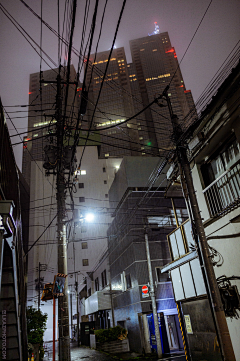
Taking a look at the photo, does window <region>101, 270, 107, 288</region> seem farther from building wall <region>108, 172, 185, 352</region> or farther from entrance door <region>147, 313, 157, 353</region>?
entrance door <region>147, 313, 157, 353</region>

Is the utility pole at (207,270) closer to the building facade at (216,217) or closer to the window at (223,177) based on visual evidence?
the building facade at (216,217)

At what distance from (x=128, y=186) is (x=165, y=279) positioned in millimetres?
9302

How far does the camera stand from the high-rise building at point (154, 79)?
95.7 m

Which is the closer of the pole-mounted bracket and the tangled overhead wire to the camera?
the pole-mounted bracket

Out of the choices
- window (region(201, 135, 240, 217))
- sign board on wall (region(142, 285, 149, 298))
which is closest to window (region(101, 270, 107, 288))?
sign board on wall (region(142, 285, 149, 298))

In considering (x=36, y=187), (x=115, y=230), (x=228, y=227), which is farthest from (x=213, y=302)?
(x=36, y=187)

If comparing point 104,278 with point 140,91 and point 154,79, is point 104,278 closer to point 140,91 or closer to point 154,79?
point 140,91

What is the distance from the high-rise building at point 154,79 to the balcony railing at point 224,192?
278 ft

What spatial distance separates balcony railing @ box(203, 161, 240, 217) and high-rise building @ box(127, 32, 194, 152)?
84622 mm

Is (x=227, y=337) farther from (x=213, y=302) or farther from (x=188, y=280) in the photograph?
(x=188, y=280)

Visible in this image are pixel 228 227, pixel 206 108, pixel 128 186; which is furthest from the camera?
pixel 128 186

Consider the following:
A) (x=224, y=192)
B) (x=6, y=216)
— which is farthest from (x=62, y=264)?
(x=224, y=192)

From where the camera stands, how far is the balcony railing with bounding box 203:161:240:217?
30.1 ft

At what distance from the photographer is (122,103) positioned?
97.8m
